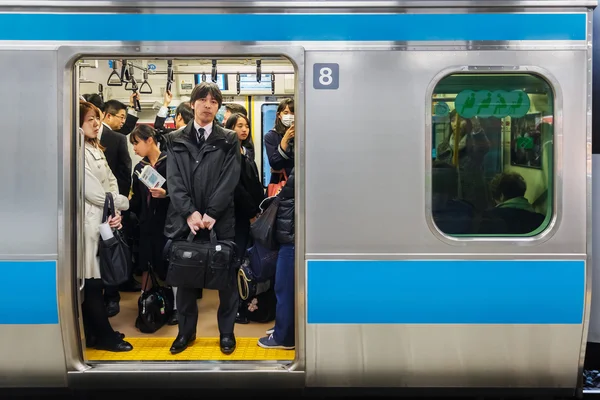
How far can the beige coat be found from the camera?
3.67 meters

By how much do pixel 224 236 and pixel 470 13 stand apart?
203 cm

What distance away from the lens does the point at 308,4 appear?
3201mm

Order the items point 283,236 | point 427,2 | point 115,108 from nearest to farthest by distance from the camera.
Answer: point 427,2
point 283,236
point 115,108

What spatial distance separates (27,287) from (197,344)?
1.18 meters

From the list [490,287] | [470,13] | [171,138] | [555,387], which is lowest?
[555,387]

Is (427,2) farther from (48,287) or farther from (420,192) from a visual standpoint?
(48,287)

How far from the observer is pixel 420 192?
3223 millimetres

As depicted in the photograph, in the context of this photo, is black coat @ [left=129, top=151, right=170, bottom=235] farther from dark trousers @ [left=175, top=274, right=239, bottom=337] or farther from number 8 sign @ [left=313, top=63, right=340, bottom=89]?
number 8 sign @ [left=313, top=63, right=340, bottom=89]

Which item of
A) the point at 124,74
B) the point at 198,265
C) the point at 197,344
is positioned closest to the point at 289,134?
the point at 198,265

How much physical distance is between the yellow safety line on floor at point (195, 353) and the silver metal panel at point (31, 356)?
0.27 meters

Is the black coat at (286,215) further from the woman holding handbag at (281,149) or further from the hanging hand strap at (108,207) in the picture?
the hanging hand strap at (108,207)

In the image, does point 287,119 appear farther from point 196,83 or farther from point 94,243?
point 196,83

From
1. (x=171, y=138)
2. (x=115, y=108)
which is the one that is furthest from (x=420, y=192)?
(x=115, y=108)

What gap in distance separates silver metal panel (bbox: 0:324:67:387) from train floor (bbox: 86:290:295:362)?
0.25 meters
